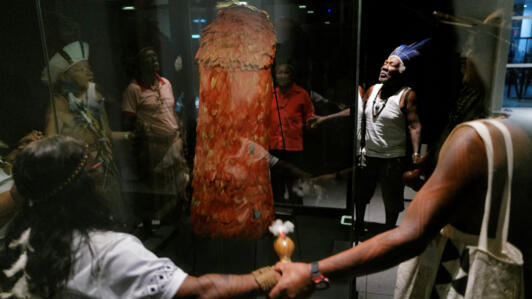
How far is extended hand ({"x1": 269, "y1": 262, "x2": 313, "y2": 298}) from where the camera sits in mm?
1090

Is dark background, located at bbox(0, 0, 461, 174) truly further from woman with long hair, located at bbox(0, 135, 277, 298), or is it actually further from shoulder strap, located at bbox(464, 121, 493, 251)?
woman with long hair, located at bbox(0, 135, 277, 298)

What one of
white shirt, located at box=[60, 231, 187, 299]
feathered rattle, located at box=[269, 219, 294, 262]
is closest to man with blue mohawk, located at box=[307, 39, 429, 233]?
feathered rattle, located at box=[269, 219, 294, 262]

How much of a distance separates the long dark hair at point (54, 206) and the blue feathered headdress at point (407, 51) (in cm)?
108

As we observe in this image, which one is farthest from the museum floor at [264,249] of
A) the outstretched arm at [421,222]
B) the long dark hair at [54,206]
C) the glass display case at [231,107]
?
the long dark hair at [54,206]

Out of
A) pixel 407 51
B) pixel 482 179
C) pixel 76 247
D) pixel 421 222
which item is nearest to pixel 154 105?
pixel 76 247

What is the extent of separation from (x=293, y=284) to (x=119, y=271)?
1.72 feet

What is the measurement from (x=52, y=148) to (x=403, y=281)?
3.96 feet

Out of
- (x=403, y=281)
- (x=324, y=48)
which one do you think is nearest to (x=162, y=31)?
(x=324, y=48)

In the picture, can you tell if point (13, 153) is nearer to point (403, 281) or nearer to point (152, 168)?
point (152, 168)

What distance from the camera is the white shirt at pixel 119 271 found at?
3.26 ft

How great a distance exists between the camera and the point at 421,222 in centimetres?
102

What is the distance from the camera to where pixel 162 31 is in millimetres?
1505

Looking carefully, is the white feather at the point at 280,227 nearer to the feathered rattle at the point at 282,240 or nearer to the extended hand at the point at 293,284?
the feathered rattle at the point at 282,240

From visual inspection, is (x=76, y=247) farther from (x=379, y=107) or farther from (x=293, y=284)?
(x=379, y=107)
